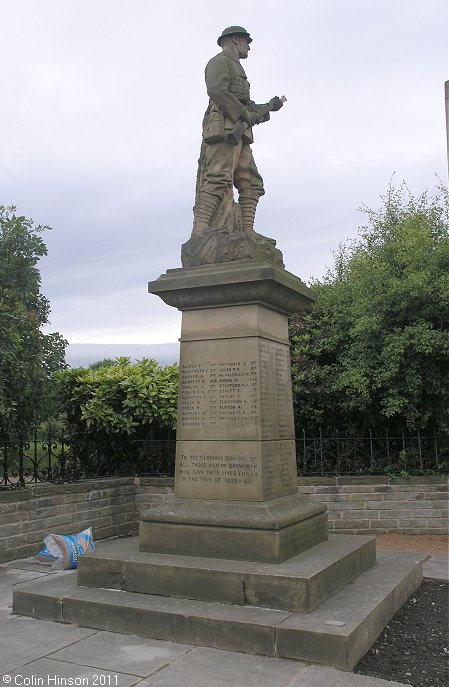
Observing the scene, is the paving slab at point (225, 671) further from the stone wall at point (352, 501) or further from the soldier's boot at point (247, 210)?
the stone wall at point (352, 501)

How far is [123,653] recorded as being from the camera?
4.43m

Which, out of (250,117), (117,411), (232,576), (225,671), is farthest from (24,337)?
(225,671)

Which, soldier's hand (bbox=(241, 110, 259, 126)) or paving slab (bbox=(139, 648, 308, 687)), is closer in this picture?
paving slab (bbox=(139, 648, 308, 687))

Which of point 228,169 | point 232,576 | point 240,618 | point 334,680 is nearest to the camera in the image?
point 334,680

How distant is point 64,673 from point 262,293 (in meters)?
3.56

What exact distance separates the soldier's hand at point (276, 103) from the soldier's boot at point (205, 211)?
52.7 inches

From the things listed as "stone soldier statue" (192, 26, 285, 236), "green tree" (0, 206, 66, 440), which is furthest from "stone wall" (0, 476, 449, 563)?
"stone soldier statue" (192, 26, 285, 236)

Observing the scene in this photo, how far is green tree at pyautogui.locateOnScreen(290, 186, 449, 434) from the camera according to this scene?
9984 mm

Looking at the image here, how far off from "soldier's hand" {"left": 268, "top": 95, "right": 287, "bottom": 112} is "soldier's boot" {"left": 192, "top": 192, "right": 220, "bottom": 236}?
134 centimetres

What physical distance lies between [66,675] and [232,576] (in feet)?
4.88

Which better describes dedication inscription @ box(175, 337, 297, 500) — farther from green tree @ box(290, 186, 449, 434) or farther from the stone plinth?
green tree @ box(290, 186, 449, 434)

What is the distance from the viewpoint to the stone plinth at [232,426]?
18.5ft

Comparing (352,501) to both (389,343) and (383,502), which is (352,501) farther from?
(389,343)

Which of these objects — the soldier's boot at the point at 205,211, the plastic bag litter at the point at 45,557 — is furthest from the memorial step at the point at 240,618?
the soldier's boot at the point at 205,211
